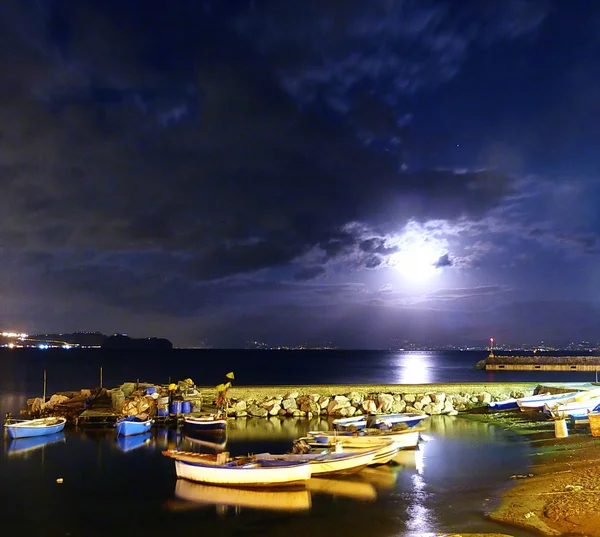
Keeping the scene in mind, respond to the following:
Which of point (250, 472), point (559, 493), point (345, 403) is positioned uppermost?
point (345, 403)

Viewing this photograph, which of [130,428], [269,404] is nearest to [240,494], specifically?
[130,428]

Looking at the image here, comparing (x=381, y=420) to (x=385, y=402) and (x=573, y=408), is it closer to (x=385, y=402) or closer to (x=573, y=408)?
(x=385, y=402)

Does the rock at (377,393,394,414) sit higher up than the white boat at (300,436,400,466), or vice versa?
the rock at (377,393,394,414)

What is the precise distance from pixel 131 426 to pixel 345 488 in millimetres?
16221

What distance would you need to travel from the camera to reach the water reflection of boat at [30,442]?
26.9 meters

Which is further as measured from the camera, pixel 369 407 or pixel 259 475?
pixel 369 407

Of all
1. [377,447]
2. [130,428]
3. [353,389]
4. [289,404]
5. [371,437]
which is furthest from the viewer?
[353,389]

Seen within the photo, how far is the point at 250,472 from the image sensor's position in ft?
61.7

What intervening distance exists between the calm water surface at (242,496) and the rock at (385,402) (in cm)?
802

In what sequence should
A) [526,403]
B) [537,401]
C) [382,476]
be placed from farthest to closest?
1. [526,403]
2. [537,401]
3. [382,476]

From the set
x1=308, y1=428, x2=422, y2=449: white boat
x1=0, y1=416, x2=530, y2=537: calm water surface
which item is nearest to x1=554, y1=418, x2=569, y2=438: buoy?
x1=0, y1=416, x2=530, y2=537: calm water surface

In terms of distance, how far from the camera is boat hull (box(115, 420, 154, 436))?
30.0 m

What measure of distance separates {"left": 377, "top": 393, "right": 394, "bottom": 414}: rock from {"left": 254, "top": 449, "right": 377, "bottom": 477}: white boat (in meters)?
15.4

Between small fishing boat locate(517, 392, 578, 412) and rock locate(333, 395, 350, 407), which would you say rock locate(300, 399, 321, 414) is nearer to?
rock locate(333, 395, 350, 407)
